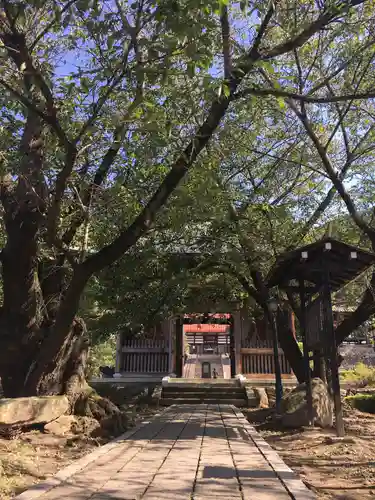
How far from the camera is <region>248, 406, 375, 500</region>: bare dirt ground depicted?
14.5ft

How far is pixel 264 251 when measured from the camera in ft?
37.2

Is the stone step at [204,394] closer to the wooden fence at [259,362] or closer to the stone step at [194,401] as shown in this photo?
the stone step at [194,401]

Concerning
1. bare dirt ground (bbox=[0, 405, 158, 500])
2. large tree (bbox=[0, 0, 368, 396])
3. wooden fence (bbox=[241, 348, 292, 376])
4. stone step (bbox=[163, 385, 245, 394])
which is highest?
large tree (bbox=[0, 0, 368, 396])

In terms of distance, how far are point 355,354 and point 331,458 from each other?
24575 millimetres

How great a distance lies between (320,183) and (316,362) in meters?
4.99

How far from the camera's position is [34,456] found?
5.25 m

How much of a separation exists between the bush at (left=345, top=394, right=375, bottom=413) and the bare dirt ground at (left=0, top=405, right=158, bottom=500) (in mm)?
8086

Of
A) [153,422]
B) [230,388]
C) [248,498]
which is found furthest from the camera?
[230,388]

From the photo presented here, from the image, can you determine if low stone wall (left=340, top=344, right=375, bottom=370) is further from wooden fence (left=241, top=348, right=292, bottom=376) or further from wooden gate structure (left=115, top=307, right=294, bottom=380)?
wooden gate structure (left=115, top=307, right=294, bottom=380)

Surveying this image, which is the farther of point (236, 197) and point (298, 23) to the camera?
point (236, 197)

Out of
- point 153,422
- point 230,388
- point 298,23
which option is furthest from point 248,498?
point 230,388

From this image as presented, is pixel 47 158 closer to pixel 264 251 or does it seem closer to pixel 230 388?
pixel 264 251

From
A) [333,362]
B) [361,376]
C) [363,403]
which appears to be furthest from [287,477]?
[361,376]

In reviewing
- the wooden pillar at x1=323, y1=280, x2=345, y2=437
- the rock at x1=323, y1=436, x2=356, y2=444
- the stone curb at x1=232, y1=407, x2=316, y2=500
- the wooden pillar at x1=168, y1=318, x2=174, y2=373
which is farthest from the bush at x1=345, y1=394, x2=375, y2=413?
the wooden pillar at x1=168, y1=318, x2=174, y2=373
